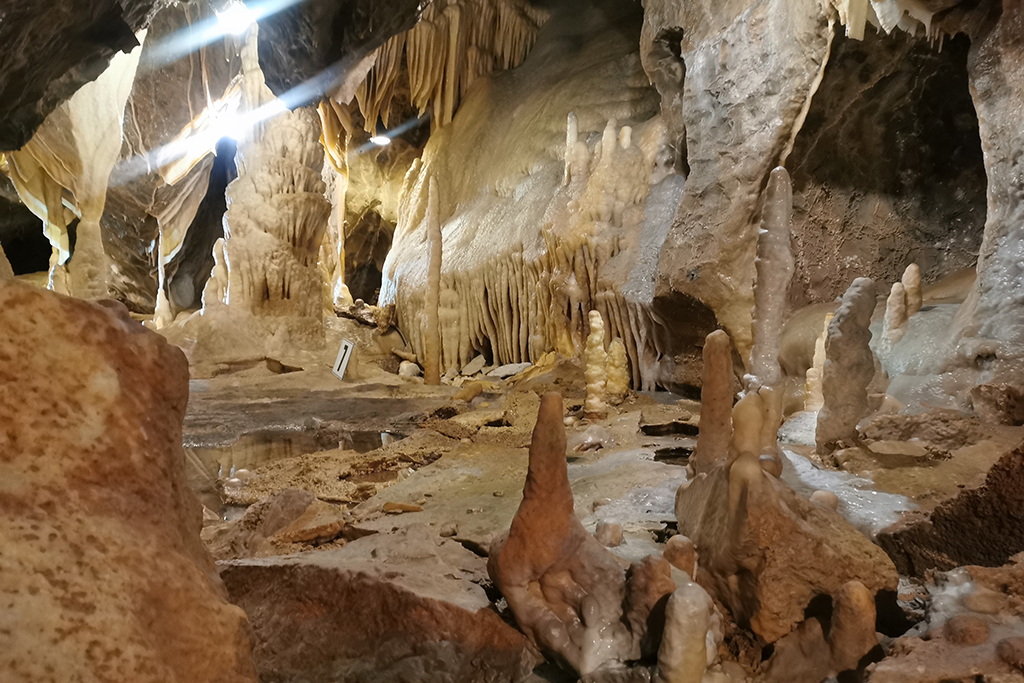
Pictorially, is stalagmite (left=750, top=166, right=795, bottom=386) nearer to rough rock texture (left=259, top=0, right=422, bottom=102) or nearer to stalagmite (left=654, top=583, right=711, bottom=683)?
stalagmite (left=654, top=583, right=711, bottom=683)

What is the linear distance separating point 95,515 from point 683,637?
1471mm

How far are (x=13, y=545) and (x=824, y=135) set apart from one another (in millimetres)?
8758

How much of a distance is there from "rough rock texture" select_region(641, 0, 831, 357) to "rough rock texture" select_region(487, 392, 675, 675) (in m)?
5.36

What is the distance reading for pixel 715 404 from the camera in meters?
3.43

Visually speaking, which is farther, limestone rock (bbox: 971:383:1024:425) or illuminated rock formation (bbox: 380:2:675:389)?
illuminated rock formation (bbox: 380:2:675:389)

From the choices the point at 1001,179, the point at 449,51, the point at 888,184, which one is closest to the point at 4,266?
the point at 1001,179

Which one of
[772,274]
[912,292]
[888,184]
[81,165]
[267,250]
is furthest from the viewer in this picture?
[81,165]

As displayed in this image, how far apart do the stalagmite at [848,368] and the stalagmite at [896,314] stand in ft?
7.64

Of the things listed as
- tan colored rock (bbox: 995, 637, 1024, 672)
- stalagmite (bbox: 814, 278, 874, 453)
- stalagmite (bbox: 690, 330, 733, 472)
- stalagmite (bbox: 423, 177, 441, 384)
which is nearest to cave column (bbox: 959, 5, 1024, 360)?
stalagmite (bbox: 814, 278, 874, 453)

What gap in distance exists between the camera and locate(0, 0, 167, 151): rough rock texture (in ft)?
14.9

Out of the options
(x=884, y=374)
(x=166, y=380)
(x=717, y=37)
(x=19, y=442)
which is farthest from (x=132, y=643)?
(x=717, y=37)

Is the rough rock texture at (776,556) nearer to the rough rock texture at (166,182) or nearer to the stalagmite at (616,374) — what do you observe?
the stalagmite at (616,374)

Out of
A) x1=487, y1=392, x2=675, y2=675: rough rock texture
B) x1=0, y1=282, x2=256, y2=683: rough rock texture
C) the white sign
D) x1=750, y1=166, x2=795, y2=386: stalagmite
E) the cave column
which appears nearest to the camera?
x1=0, y1=282, x2=256, y2=683: rough rock texture

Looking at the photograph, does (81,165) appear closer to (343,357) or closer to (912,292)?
(343,357)
